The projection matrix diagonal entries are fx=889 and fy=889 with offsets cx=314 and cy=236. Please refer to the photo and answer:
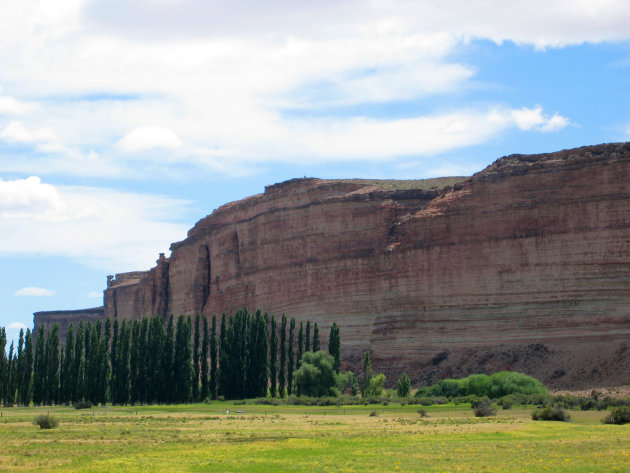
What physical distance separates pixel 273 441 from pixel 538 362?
44752mm

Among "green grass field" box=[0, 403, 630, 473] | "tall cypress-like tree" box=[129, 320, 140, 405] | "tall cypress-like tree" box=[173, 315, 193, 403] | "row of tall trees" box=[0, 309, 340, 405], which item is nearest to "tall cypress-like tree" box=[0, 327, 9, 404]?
"row of tall trees" box=[0, 309, 340, 405]

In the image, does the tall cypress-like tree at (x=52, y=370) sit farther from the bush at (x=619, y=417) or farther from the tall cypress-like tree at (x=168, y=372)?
the bush at (x=619, y=417)

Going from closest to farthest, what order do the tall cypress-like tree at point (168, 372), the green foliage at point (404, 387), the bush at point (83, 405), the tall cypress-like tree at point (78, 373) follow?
the bush at point (83, 405)
the green foliage at point (404, 387)
the tall cypress-like tree at point (168, 372)
the tall cypress-like tree at point (78, 373)

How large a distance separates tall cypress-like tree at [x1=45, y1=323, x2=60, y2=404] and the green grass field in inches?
1085

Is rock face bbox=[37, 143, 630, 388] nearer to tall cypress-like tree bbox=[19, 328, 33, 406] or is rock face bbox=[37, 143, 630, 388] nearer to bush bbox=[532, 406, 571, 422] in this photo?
bush bbox=[532, 406, 571, 422]

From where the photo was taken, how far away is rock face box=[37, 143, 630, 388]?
7325cm

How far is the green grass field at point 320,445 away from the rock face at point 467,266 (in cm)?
2779

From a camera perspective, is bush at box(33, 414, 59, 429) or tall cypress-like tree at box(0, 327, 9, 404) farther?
tall cypress-like tree at box(0, 327, 9, 404)

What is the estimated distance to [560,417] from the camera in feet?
139

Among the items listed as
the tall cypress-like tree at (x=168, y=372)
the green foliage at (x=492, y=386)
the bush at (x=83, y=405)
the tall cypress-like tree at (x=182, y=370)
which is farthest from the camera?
the tall cypress-like tree at (x=182, y=370)

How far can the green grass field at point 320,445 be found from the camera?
81.8 ft

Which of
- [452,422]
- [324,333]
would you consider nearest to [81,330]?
[324,333]

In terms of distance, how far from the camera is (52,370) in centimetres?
7444

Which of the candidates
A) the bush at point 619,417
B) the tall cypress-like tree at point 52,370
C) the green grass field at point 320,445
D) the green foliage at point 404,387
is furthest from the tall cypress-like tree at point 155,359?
the bush at point 619,417
